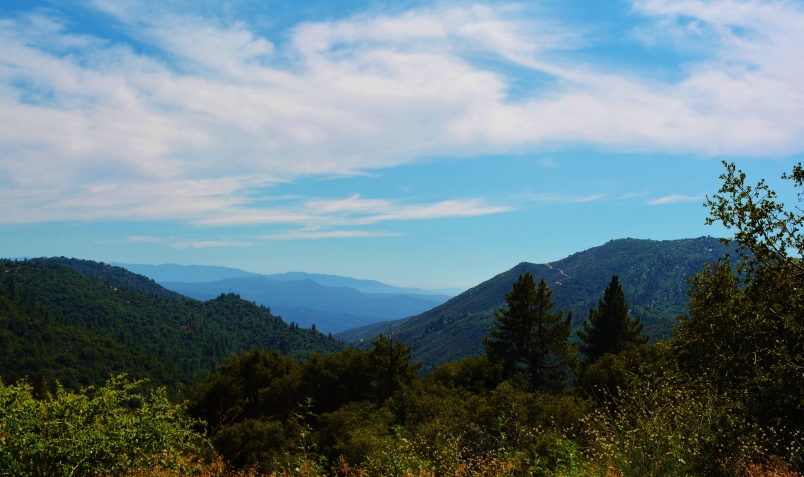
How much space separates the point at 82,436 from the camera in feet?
26.0

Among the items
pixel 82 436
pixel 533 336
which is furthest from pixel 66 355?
pixel 82 436

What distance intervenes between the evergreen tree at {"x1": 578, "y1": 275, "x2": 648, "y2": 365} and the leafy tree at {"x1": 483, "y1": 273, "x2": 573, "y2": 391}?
6.49 metres

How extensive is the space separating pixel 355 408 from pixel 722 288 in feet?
93.3

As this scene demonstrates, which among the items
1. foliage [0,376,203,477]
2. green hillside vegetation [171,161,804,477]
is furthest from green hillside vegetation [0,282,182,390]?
foliage [0,376,203,477]

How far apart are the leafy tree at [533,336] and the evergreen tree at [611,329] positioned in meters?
6.49

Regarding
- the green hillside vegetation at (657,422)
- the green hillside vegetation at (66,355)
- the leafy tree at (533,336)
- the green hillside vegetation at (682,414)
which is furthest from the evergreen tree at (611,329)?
the green hillside vegetation at (66,355)

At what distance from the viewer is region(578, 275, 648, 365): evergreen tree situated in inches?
1671

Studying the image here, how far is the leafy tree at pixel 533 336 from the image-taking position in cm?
3719

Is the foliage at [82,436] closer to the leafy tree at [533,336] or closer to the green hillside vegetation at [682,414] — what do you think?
the green hillside vegetation at [682,414]

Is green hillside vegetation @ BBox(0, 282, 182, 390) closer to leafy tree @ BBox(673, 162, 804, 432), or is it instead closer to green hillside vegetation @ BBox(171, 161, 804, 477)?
green hillside vegetation @ BBox(171, 161, 804, 477)

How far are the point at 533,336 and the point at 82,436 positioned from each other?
113 feet

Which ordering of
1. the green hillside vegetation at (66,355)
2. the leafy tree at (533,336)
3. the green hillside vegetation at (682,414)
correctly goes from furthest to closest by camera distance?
the green hillside vegetation at (66,355) → the leafy tree at (533,336) → the green hillside vegetation at (682,414)

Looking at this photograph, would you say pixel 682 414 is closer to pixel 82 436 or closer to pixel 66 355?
pixel 82 436

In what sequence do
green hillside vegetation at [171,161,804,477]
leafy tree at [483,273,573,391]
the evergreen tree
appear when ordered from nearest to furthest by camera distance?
green hillside vegetation at [171,161,804,477], leafy tree at [483,273,573,391], the evergreen tree
